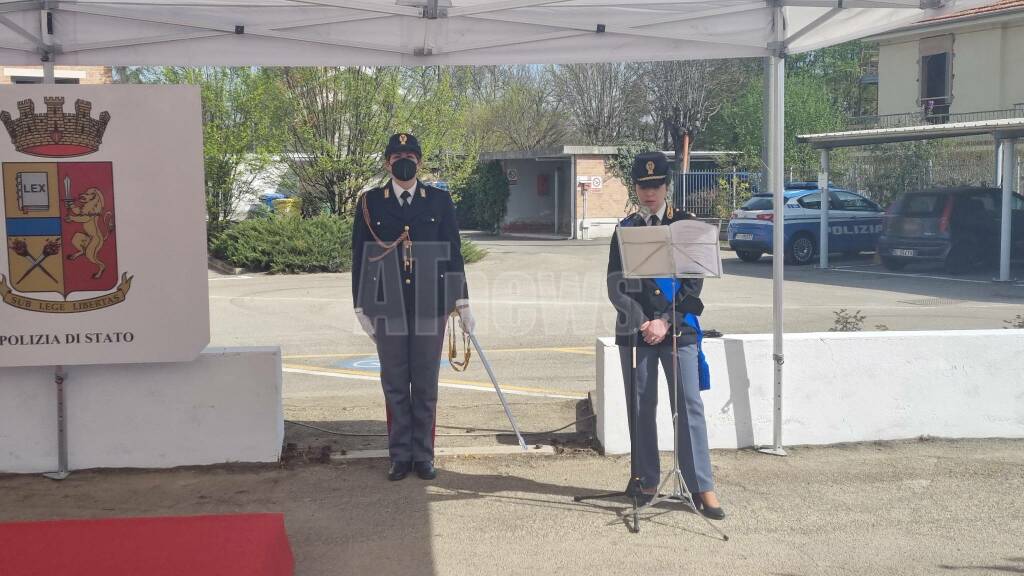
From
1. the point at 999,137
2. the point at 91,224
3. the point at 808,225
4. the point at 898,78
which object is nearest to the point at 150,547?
the point at 91,224

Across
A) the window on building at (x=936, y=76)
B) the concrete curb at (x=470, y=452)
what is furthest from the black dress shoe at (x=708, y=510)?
the window on building at (x=936, y=76)

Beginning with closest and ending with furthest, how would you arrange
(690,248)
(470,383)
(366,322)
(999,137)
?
(690,248), (366,322), (470,383), (999,137)

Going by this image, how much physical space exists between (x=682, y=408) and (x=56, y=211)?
3686 millimetres

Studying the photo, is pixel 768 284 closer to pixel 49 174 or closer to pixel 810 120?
pixel 49 174

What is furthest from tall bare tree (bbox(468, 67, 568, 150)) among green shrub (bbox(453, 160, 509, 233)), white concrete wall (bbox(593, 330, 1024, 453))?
white concrete wall (bbox(593, 330, 1024, 453))

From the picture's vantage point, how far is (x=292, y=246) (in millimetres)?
22750

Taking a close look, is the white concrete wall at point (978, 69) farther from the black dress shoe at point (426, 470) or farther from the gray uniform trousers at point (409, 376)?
the black dress shoe at point (426, 470)

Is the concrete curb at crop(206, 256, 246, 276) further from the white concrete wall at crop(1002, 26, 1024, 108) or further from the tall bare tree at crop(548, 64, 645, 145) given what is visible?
the white concrete wall at crop(1002, 26, 1024, 108)

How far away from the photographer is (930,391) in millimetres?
6730

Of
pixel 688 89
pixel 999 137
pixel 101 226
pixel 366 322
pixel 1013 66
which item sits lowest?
pixel 366 322

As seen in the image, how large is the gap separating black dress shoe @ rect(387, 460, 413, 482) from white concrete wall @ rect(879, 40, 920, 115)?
3435 cm

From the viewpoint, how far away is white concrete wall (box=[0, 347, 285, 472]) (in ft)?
19.8

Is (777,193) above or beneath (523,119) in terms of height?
beneath

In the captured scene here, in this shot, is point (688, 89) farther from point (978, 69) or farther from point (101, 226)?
point (101, 226)
